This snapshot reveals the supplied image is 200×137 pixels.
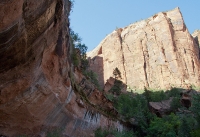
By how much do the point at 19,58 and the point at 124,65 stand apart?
52813 mm

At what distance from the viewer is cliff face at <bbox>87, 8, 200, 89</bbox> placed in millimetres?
55281

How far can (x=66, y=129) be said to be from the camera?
15477 mm

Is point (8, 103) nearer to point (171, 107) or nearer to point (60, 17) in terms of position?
point (60, 17)

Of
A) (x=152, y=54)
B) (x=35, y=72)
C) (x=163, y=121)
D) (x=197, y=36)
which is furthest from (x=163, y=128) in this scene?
(x=197, y=36)

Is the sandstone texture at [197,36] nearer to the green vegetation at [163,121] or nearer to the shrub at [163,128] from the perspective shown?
the green vegetation at [163,121]

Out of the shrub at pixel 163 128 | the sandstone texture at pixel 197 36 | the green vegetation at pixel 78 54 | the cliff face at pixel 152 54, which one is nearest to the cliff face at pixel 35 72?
the green vegetation at pixel 78 54

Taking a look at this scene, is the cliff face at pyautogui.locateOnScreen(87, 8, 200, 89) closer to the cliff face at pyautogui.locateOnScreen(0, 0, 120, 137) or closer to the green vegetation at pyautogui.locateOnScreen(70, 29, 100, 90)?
the green vegetation at pyautogui.locateOnScreen(70, 29, 100, 90)

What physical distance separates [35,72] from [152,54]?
172 ft

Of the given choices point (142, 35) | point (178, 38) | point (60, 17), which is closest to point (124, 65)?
point (142, 35)

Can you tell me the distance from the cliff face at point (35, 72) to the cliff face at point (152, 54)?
41.3m

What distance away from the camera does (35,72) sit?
37.0 feet

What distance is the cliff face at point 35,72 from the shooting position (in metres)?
8.41

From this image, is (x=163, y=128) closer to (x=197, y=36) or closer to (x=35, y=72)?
(x=35, y=72)

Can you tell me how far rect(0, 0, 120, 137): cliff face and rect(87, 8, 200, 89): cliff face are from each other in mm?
41275
